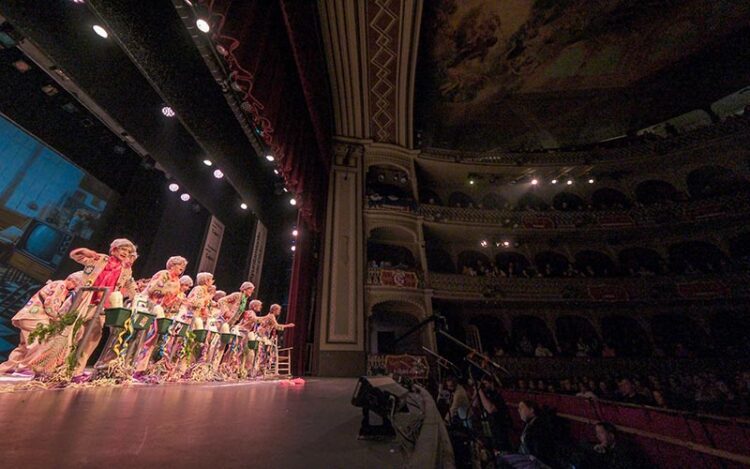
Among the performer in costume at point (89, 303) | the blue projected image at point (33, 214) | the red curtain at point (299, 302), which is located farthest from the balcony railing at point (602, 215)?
the blue projected image at point (33, 214)

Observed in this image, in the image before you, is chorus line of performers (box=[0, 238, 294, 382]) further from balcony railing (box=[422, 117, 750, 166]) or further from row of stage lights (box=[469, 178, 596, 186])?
row of stage lights (box=[469, 178, 596, 186])

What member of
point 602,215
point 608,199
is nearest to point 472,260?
point 602,215

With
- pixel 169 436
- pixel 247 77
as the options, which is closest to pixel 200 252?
pixel 247 77

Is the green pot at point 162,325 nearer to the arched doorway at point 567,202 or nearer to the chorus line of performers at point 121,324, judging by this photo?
Answer: the chorus line of performers at point 121,324

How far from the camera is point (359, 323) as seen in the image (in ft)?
26.1

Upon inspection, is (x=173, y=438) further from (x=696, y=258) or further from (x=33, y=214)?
(x=696, y=258)

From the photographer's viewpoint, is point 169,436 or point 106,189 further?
point 106,189

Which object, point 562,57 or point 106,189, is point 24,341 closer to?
point 106,189

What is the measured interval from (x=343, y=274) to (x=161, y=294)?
5.24m

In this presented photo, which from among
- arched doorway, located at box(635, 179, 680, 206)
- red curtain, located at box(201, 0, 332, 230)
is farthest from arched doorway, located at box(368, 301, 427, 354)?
arched doorway, located at box(635, 179, 680, 206)

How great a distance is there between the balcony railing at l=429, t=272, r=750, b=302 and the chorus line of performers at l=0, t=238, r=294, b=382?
7150mm

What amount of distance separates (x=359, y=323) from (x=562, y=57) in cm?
1171

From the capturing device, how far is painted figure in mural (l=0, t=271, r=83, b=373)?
2654 millimetres

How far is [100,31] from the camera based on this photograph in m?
4.33
